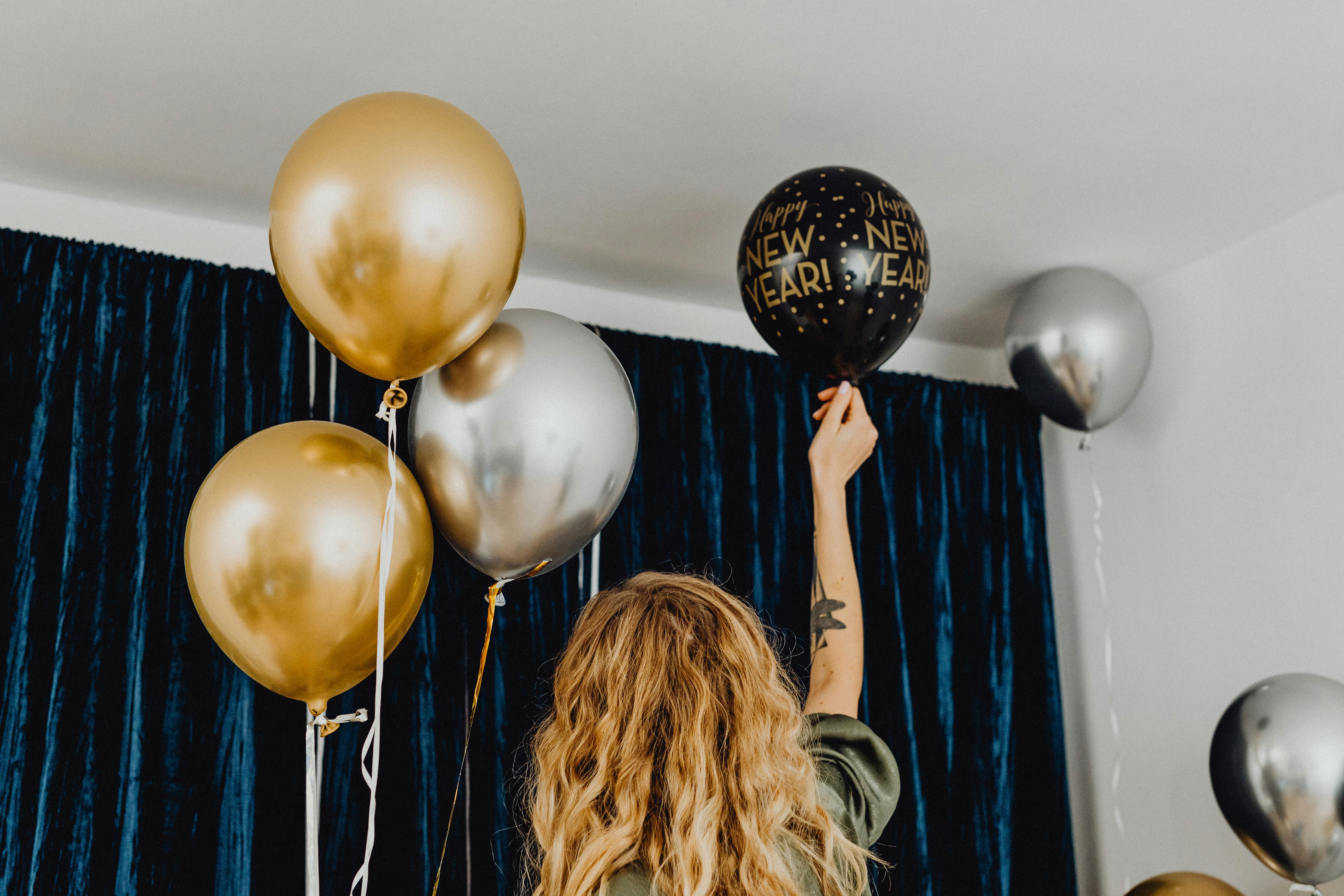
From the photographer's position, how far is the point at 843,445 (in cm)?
167

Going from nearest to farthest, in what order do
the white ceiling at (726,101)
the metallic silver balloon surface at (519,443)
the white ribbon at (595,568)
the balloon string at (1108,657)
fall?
the metallic silver balloon surface at (519,443)
the white ceiling at (726,101)
the white ribbon at (595,568)
the balloon string at (1108,657)

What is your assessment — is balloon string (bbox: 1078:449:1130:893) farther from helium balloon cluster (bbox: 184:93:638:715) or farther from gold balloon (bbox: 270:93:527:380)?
gold balloon (bbox: 270:93:527:380)

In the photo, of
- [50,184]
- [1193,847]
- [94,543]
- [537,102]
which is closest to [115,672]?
[94,543]

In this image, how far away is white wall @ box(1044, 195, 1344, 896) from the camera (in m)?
2.13

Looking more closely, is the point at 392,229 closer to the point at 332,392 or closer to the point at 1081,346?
the point at 332,392

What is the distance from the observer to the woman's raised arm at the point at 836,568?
153cm

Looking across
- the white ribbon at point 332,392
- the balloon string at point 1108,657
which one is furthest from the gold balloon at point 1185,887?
the white ribbon at point 332,392

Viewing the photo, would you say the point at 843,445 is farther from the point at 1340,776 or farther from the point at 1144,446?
the point at 1144,446

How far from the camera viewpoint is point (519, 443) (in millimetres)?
1230

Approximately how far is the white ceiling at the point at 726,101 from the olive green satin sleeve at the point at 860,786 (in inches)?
41.6

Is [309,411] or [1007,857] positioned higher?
[309,411]

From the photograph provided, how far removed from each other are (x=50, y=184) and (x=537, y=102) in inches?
39.8

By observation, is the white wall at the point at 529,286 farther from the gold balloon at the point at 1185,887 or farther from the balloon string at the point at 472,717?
the gold balloon at the point at 1185,887

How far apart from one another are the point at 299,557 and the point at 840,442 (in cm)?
90
